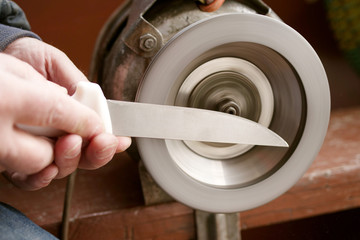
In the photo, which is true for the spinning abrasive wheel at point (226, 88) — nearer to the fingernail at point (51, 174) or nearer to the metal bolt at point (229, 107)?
the metal bolt at point (229, 107)

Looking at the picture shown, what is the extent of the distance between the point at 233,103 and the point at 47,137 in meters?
0.27

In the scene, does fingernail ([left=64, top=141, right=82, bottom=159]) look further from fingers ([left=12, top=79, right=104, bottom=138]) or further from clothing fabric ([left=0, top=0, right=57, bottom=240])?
clothing fabric ([left=0, top=0, right=57, bottom=240])

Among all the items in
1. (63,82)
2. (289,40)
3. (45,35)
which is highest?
(289,40)

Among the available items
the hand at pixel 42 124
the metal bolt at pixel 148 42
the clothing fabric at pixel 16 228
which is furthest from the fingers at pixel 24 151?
the metal bolt at pixel 148 42

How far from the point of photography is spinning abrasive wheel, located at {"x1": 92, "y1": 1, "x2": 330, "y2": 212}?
488 mm

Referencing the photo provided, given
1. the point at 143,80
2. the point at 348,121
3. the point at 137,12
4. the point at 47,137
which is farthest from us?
the point at 348,121

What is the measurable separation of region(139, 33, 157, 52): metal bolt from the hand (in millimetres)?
168

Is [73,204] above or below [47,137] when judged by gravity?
below

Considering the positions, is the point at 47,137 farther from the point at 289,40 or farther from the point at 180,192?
the point at 289,40

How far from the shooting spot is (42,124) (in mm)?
325

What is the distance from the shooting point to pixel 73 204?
0.65 meters

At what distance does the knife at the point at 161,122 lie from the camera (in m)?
0.37

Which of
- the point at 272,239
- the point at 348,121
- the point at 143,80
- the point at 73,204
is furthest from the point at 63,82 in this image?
the point at 348,121

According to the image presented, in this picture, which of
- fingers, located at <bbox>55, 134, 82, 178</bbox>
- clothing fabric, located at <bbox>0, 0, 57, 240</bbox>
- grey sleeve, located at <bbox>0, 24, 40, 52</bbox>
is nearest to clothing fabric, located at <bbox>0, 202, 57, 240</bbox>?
clothing fabric, located at <bbox>0, 0, 57, 240</bbox>
